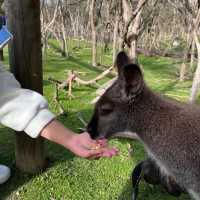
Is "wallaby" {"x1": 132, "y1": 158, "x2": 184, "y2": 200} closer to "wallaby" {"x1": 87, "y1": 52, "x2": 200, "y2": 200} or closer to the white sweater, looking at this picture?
"wallaby" {"x1": 87, "y1": 52, "x2": 200, "y2": 200}

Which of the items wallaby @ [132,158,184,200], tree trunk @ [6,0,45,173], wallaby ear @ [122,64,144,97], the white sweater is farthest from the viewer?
tree trunk @ [6,0,45,173]

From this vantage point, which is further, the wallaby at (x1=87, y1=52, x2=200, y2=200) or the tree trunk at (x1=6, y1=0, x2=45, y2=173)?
the tree trunk at (x1=6, y1=0, x2=45, y2=173)

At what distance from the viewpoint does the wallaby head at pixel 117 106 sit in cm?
213

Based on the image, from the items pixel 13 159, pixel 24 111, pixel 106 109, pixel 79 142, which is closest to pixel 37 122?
pixel 24 111

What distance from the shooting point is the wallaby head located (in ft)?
6.99

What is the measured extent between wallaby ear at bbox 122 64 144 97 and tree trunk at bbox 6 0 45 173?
3.79ft

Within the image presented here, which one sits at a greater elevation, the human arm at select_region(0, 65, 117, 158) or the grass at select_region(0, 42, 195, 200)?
the human arm at select_region(0, 65, 117, 158)

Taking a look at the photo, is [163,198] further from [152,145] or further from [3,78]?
[3,78]

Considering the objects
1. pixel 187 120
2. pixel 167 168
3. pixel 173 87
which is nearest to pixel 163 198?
pixel 167 168

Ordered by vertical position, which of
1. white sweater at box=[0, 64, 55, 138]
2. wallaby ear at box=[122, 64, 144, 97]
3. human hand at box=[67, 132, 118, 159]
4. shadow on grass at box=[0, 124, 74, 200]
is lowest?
shadow on grass at box=[0, 124, 74, 200]

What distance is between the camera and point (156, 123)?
2193 mm

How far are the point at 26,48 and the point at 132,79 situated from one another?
1.24 meters

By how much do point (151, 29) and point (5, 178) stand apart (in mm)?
20408

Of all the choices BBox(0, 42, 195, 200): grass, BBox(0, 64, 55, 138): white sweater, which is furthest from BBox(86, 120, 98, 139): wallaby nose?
BBox(0, 42, 195, 200): grass
